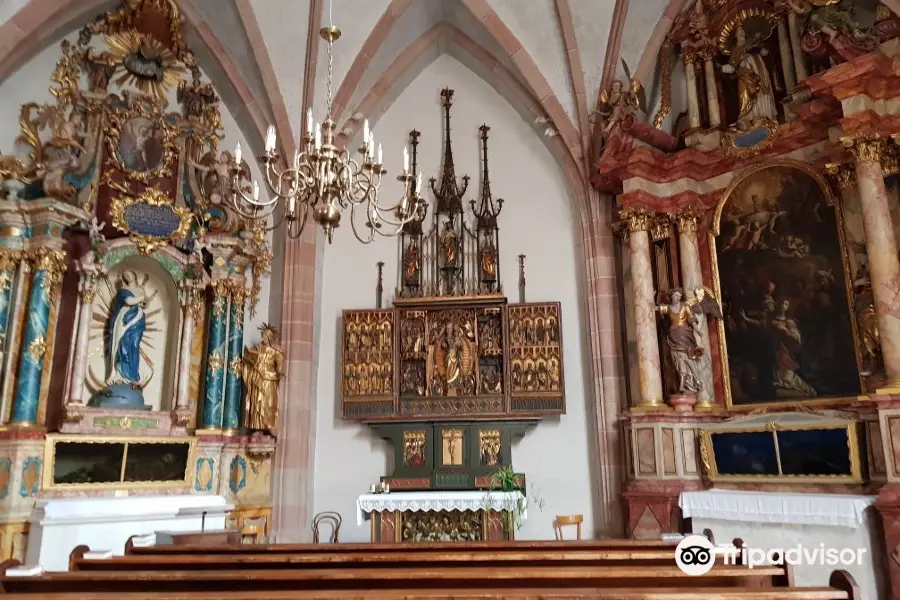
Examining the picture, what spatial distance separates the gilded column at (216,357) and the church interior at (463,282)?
1.8 inches

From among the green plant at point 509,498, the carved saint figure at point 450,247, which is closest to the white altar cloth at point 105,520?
the green plant at point 509,498

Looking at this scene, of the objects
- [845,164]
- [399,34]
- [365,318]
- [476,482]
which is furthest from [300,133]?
[845,164]

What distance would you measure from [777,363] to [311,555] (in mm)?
7224

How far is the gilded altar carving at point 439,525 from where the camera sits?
10.1 m

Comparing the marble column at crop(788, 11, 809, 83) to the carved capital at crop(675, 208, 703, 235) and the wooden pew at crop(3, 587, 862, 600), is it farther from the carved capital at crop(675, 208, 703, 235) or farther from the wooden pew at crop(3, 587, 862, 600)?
A: the wooden pew at crop(3, 587, 862, 600)

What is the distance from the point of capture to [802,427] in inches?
344

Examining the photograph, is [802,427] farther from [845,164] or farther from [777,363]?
[845,164]

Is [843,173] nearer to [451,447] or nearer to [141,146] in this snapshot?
[451,447]

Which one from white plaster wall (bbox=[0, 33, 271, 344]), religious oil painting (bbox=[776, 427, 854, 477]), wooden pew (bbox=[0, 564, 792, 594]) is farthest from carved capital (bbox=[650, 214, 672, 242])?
white plaster wall (bbox=[0, 33, 271, 344])

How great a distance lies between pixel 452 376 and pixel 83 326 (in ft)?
17.7

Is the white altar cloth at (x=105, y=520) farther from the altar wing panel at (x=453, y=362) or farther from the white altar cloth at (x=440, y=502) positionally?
the altar wing panel at (x=453, y=362)

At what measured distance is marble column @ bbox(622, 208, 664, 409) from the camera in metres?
10.1

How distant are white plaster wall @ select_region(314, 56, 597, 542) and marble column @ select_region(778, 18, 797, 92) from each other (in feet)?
12.5

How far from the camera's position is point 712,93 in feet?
35.4
